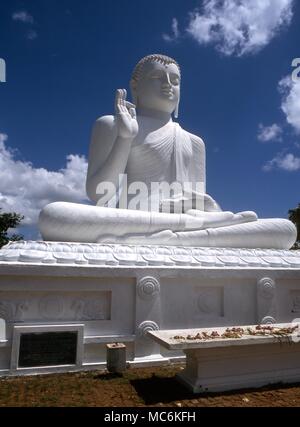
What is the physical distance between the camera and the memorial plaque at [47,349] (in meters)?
4.29

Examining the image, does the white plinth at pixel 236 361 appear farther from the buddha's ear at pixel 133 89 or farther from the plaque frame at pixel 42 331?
the buddha's ear at pixel 133 89

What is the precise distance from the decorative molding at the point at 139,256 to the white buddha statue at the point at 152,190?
414 mm

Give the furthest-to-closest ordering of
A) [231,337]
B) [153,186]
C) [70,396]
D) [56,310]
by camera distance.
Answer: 1. [153,186]
2. [56,310]
3. [231,337]
4. [70,396]

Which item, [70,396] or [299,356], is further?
[299,356]

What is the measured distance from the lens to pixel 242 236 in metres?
6.17

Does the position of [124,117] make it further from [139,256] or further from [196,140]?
[139,256]

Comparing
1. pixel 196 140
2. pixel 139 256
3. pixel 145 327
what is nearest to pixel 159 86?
pixel 196 140

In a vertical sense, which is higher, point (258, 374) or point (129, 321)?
point (129, 321)

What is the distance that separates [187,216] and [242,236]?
3.41ft

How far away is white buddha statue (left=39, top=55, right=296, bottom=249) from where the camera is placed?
5.63 metres

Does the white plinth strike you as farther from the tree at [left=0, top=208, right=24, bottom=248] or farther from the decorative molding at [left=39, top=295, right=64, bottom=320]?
the tree at [left=0, top=208, right=24, bottom=248]

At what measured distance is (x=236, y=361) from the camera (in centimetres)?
385
